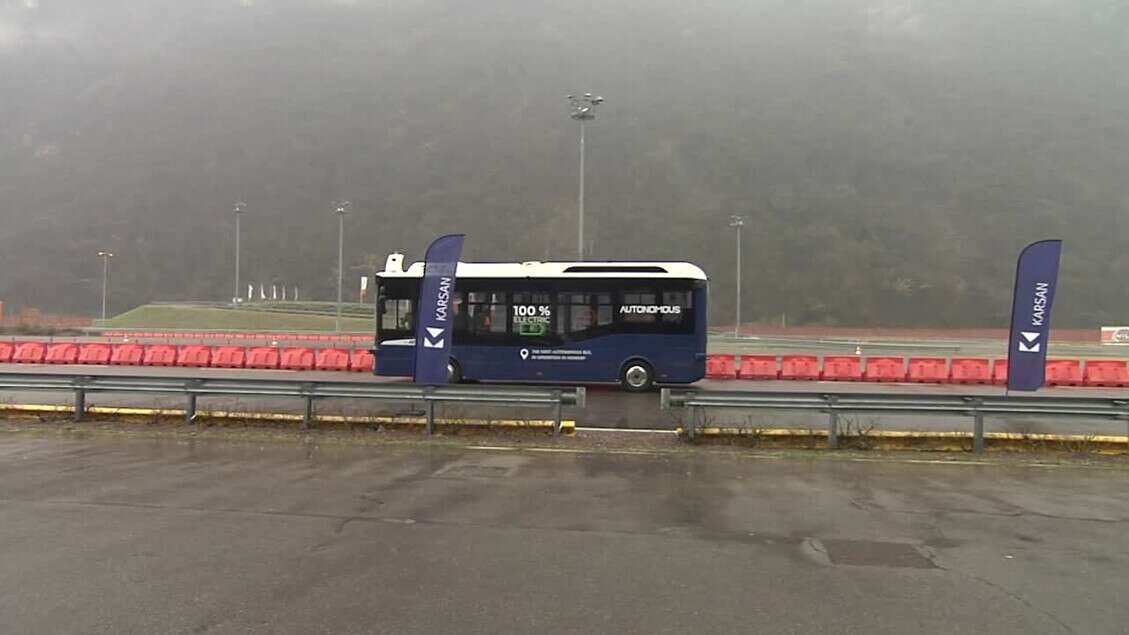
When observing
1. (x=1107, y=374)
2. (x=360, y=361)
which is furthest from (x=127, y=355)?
(x=1107, y=374)

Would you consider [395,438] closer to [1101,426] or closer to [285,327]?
[1101,426]

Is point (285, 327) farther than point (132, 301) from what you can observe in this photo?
No

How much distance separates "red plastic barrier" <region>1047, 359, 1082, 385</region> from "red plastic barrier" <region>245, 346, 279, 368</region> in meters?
25.9

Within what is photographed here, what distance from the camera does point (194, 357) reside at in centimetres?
2838

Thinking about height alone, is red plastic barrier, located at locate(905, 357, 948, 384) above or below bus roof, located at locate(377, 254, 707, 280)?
below

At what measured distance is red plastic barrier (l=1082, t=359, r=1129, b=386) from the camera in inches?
931

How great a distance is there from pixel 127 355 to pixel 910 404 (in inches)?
1112

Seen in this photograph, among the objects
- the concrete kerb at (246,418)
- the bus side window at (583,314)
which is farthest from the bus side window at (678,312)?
the concrete kerb at (246,418)

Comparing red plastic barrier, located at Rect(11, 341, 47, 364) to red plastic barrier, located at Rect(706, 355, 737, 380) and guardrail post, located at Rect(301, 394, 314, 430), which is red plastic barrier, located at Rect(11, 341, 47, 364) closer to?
guardrail post, located at Rect(301, 394, 314, 430)

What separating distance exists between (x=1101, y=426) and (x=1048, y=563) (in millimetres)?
10260

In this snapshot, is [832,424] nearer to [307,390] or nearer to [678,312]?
[307,390]

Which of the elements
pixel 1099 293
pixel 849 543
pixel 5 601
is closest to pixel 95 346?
pixel 5 601

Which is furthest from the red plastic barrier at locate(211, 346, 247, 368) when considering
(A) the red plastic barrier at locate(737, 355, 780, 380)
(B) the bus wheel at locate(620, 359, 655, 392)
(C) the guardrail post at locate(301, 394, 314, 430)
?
(A) the red plastic barrier at locate(737, 355, 780, 380)

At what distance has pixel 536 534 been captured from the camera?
6.45 meters
